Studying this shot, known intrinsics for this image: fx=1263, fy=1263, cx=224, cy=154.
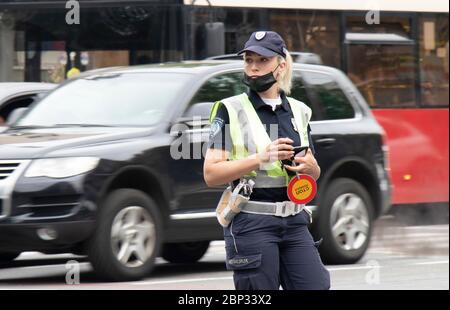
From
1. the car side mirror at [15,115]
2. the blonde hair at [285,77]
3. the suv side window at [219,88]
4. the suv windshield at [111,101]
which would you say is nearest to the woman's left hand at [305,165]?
the blonde hair at [285,77]

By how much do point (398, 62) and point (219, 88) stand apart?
6.33m

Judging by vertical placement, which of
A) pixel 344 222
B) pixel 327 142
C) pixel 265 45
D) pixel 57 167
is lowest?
pixel 344 222

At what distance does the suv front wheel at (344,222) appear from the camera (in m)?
11.5

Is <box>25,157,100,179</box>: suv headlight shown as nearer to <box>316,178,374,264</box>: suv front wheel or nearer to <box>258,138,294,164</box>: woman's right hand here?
<box>316,178,374,264</box>: suv front wheel

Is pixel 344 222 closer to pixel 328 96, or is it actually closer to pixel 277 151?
pixel 328 96

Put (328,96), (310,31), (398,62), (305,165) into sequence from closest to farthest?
(305,165) < (328,96) < (310,31) < (398,62)

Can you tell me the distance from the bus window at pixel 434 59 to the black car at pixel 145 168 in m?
4.98

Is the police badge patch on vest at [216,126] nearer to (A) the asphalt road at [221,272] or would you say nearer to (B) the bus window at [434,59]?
(A) the asphalt road at [221,272]

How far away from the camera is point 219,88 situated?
35.9ft

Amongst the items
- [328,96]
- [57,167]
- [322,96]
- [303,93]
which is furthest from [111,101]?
[328,96]

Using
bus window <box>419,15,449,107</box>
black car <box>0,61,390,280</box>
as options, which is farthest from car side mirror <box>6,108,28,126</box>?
bus window <box>419,15,449,107</box>

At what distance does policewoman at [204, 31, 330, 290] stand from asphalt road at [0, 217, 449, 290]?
4.27 m

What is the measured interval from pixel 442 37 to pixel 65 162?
8958 mm
